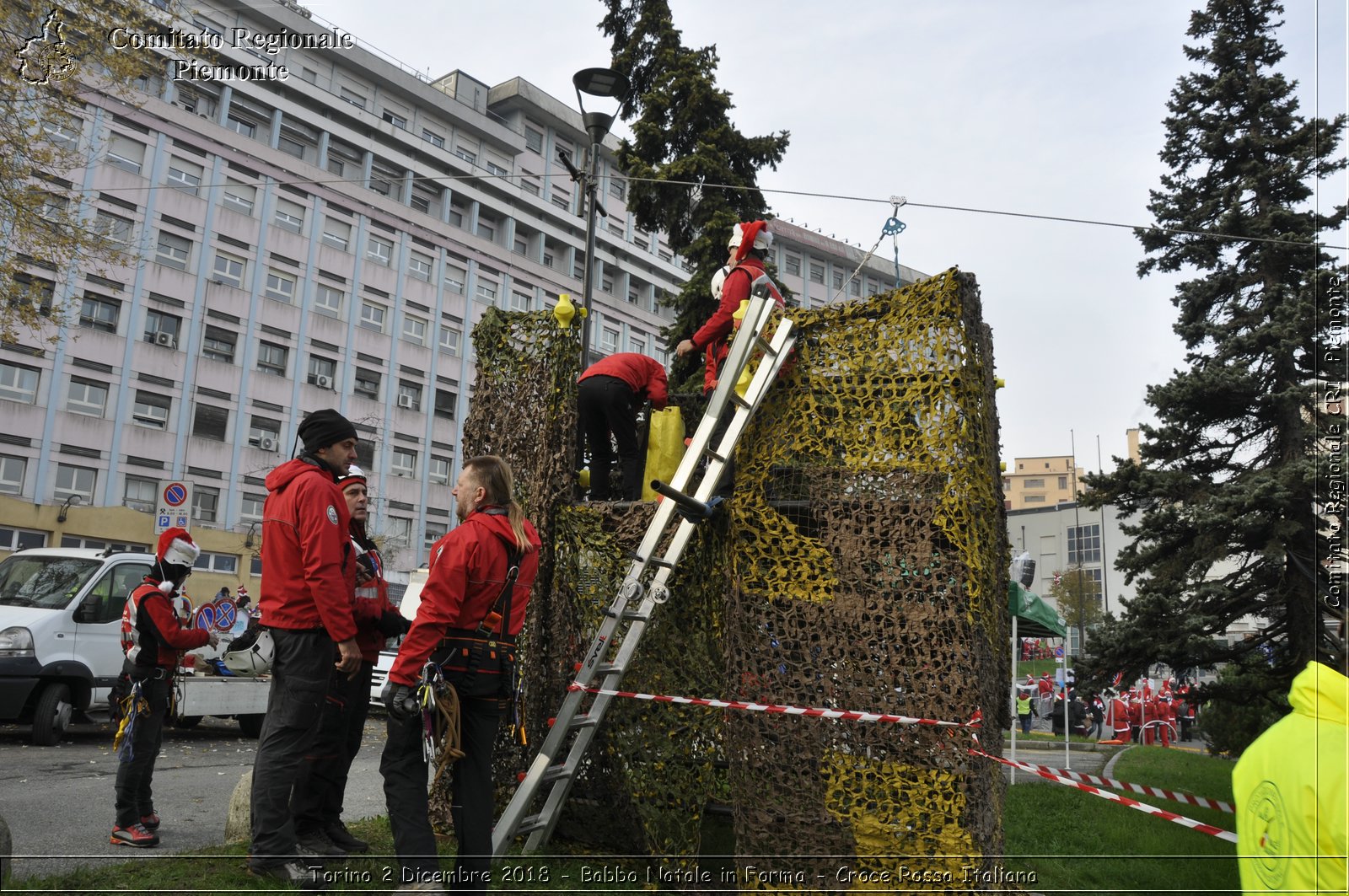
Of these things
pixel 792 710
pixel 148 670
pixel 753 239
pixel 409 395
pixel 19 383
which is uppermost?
pixel 409 395

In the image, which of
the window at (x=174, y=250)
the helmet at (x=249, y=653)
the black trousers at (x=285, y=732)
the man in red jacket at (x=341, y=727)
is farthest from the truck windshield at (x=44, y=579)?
the window at (x=174, y=250)

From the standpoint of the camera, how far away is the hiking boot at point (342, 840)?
5.20 meters

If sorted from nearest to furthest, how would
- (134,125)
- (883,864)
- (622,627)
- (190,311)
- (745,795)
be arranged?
(883,864) → (745,795) → (622,627) → (134,125) → (190,311)

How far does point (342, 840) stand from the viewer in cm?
523

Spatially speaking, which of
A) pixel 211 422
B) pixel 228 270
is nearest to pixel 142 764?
pixel 211 422

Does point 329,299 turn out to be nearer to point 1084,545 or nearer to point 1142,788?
point 1084,545

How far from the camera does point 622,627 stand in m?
5.32

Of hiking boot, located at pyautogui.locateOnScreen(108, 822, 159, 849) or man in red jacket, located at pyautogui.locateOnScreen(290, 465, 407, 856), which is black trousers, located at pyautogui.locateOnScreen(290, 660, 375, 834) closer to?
man in red jacket, located at pyautogui.locateOnScreen(290, 465, 407, 856)

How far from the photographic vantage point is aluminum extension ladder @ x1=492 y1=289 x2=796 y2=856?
4.93 meters

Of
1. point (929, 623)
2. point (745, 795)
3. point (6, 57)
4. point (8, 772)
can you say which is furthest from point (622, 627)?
point (6, 57)

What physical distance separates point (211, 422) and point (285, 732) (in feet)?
108

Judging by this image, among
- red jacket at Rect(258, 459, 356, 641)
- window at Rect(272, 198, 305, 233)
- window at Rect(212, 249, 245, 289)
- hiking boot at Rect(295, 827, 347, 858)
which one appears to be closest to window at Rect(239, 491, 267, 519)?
window at Rect(212, 249, 245, 289)

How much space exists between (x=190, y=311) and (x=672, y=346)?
25.0 metres

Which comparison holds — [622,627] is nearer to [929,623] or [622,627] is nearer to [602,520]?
[602,520]
